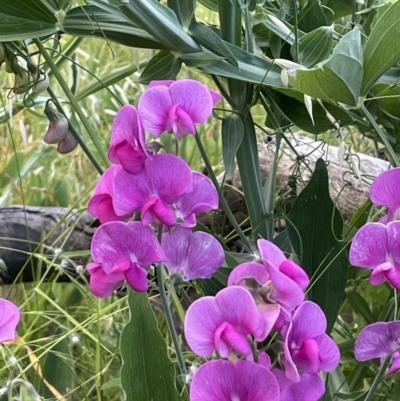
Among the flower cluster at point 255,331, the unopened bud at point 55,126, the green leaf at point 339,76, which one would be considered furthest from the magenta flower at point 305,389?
the unopened bud at point 55,126

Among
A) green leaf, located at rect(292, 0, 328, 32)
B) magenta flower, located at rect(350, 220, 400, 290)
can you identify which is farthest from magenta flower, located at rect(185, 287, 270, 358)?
green leaf, located at rect(292, 0, 328, 32)

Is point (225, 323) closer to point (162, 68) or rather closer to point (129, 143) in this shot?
point (129, 143)

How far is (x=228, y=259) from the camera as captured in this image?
0.53 metres

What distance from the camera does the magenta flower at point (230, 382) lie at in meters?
0.33

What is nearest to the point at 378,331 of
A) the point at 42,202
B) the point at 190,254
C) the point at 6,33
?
the point at 190,254

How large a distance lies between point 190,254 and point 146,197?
67mm

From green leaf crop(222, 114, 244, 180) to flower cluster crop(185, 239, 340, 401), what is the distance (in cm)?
16

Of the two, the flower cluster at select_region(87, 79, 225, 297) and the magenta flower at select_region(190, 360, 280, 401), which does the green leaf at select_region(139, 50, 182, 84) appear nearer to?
the flower cluster at select_region(87, 79, 225, 297)

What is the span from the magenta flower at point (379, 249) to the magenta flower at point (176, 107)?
0.42 ft

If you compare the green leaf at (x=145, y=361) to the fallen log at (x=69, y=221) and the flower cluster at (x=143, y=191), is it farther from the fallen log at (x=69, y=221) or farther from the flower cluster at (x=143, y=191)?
the fallen log at (x=69, y=221)

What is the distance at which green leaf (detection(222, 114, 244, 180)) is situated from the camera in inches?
19.9

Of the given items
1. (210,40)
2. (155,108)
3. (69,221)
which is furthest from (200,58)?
(69,221)

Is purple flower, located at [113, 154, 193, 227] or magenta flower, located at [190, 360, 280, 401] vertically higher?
purple flower, located at [113, 154, 193, 227]

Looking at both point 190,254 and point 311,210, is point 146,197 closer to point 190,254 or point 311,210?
point 190,254
